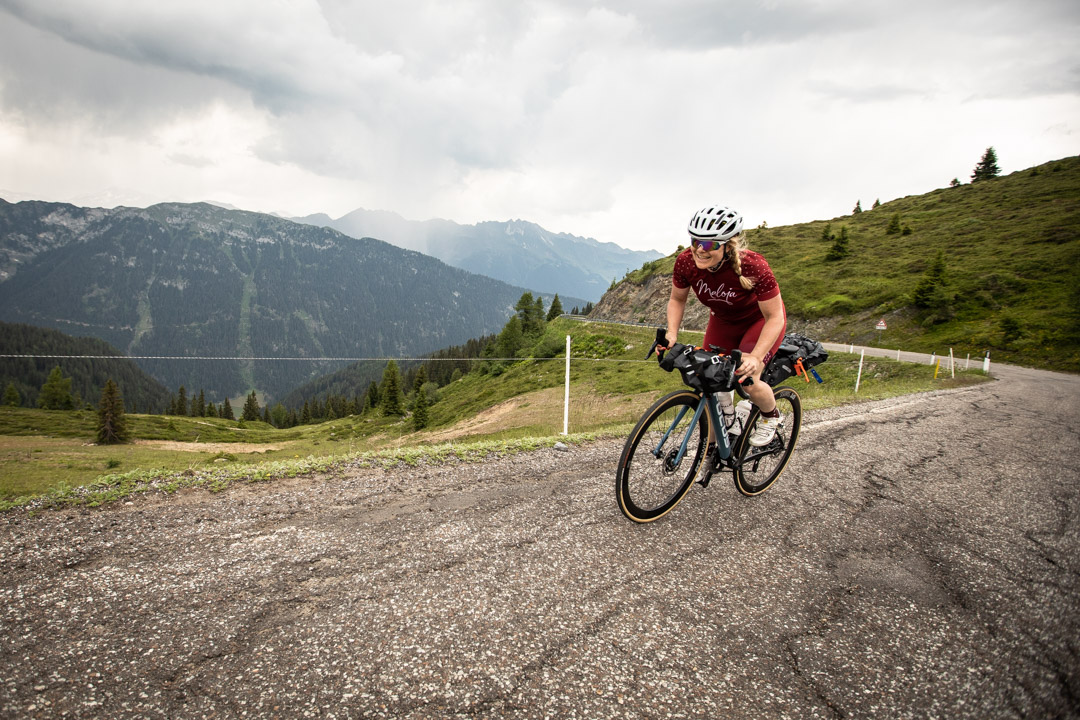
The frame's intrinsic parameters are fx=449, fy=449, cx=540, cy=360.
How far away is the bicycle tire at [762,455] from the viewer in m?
4.81

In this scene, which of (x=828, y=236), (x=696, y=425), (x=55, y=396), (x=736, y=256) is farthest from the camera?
(x=55, y=396)

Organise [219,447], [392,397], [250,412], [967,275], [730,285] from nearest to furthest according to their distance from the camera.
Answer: [730,285] → [967,275] → [219,447] → [392,397] → [250,412]

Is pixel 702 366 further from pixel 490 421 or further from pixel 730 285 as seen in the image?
pixel 490 421

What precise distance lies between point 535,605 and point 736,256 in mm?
3379

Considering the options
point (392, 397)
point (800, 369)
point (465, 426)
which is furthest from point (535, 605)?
point (392, 397)

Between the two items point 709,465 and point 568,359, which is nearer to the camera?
point 709,465

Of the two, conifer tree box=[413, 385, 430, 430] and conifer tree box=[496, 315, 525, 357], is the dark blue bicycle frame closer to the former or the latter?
conifer tree box=[413, 385, 430, 430]

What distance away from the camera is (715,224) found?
414cm

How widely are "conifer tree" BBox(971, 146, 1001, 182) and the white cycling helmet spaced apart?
11009cm

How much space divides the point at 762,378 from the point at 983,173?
11092 centimetres

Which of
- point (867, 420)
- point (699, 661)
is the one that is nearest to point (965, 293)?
point (867, 420)

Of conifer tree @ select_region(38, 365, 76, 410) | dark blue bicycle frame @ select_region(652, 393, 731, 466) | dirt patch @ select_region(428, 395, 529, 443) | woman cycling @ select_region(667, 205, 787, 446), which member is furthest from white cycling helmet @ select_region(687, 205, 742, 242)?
conifer tree @ select_region(38, 365, 76, 410)

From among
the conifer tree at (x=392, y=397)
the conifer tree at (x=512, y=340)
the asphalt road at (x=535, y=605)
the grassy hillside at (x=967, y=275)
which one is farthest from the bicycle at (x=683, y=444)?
the conifer tree at (x=392, y=397)

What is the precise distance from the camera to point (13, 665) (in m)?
2.23
